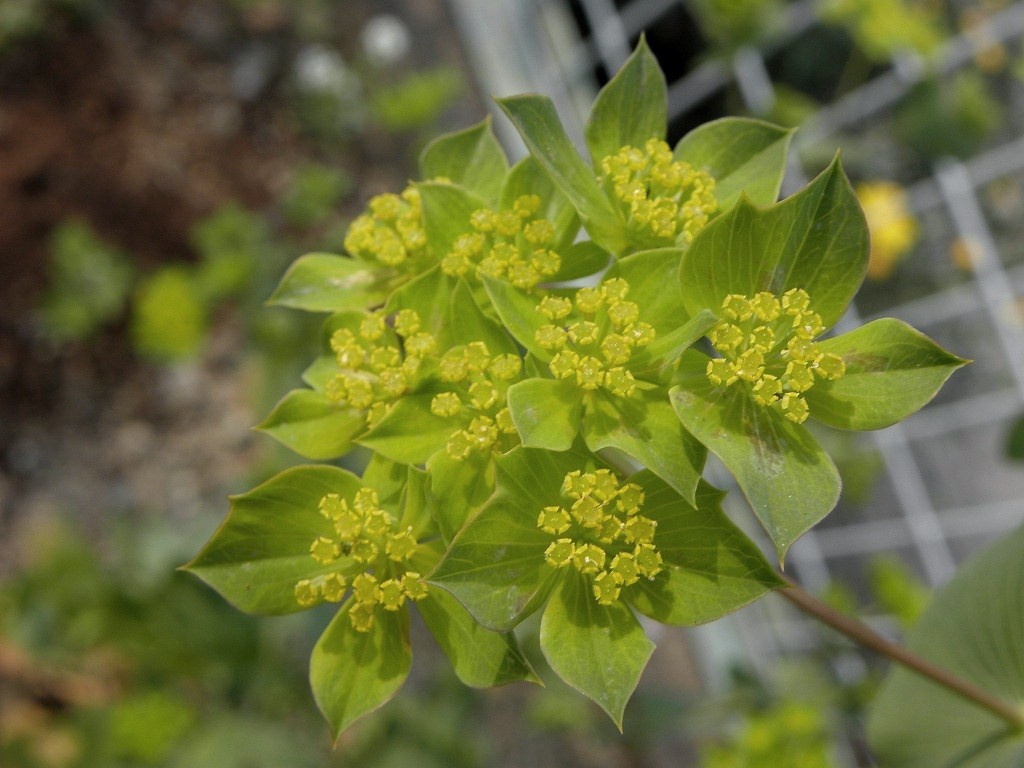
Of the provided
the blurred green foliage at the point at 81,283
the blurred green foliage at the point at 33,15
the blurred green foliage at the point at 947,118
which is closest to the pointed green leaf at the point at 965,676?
the blurred green foliage at the point at 947,118

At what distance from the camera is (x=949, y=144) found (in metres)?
2.03

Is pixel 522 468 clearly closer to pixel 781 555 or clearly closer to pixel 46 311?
pixel 781 555

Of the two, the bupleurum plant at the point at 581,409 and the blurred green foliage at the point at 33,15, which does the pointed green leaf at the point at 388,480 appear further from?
the blurred green foliage at the point at 33,15

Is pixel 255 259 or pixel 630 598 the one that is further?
pixel 255 259

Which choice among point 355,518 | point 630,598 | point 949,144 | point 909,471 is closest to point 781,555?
point 630,598

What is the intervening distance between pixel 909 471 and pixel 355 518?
2017 millimetres

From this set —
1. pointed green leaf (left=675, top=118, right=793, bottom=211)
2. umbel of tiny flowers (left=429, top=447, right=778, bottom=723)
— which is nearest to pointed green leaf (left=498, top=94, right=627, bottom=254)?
pointed green leaf (left=675, top=118, right=793, bottom=211)

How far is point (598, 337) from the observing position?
0.72 meters

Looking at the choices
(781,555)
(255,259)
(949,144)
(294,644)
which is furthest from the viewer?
(255,259)

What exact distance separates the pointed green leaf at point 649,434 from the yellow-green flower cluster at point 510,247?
5.2 inches

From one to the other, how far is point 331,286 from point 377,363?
0.14m

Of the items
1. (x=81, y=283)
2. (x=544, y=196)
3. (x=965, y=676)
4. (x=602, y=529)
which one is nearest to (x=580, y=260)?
(x=544, y=196)

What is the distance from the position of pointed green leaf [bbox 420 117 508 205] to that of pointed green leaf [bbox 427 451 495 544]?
30 centimetres

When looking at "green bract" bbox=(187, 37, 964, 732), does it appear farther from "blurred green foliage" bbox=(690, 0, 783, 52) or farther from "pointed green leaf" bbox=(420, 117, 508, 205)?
"blurred green foliage" bbox=(690, 0, 783, 52)
